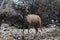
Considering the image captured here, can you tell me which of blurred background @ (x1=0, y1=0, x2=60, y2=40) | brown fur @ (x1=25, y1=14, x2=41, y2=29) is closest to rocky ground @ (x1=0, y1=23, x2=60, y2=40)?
blurred background @ (x1=0, y1=0, x2=60, y2=40)

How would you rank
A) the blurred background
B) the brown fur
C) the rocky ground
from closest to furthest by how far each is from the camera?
the brown fur → the rocky ground → the blurred background

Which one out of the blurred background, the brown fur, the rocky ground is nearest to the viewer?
the brown fur

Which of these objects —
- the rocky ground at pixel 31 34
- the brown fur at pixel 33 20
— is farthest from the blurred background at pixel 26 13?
the brown fur at pixel 33 20

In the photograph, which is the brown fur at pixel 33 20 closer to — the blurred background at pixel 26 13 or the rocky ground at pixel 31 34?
the rocky ground at pixel 31 34

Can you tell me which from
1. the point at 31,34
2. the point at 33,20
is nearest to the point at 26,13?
the point at 31,34

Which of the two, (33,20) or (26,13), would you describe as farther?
(26,13)

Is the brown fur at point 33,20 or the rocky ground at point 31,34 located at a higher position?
the brown fur at point 33,20

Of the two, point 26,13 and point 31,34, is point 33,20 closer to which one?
point 31,34

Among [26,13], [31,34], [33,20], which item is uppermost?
[26,13]

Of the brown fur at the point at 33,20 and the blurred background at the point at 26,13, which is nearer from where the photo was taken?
the brown fur at the point at 33,20

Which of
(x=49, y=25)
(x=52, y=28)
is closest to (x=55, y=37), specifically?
(x=52, y=28)

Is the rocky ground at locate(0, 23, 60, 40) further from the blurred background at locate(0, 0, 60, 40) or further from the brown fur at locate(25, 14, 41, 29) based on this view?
the brown fur at locate(25, 14, 41, 29)

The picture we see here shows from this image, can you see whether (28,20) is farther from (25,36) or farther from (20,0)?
(20,0)

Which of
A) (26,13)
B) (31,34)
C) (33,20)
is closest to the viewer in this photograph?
(33,20)
